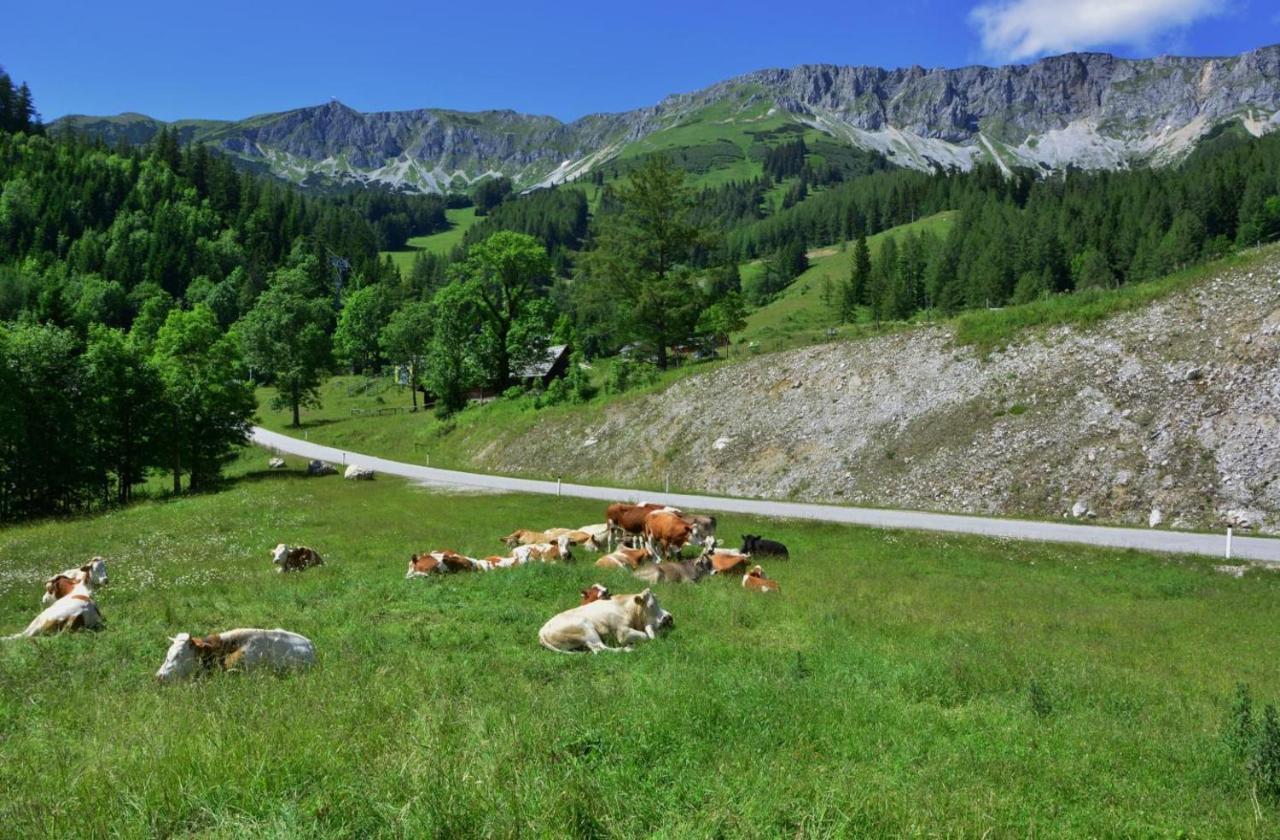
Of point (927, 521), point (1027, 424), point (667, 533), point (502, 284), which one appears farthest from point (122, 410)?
point (1027, 424)

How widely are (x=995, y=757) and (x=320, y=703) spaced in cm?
591

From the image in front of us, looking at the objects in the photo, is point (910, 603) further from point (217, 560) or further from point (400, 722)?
point (217, 560)

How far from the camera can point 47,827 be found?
4055 millimetres

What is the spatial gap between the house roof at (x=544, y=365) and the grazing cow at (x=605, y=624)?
54965 millimetres

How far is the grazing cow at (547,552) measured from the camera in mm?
18109

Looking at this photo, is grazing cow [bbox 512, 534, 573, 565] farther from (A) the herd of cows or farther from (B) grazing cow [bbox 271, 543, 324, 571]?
(B) grazing cow [bbox 271, 543, 324, 571]

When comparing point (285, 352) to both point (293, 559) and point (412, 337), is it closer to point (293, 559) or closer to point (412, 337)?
point (412, 337)

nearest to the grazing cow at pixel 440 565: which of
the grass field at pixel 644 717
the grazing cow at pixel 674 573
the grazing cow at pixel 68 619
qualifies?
the grass field at pixel 644 717

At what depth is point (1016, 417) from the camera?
30.9m

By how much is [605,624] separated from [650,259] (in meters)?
45.0

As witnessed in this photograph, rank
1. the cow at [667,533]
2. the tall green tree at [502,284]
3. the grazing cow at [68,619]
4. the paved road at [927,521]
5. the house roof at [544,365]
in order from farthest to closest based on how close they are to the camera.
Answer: the house roof at [544,365], the tall green tree at [502,284], the paved road at [927,521], the cow at [667,533], the grazing cow at [68,619]

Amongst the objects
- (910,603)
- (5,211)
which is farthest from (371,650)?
(5,211)

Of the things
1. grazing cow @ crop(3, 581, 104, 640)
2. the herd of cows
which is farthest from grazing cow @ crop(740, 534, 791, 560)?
grazing cow @ crop(3, 581, 104, 640)

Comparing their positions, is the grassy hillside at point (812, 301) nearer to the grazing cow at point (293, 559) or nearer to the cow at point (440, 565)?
the grazing cow at point (293, 559)
